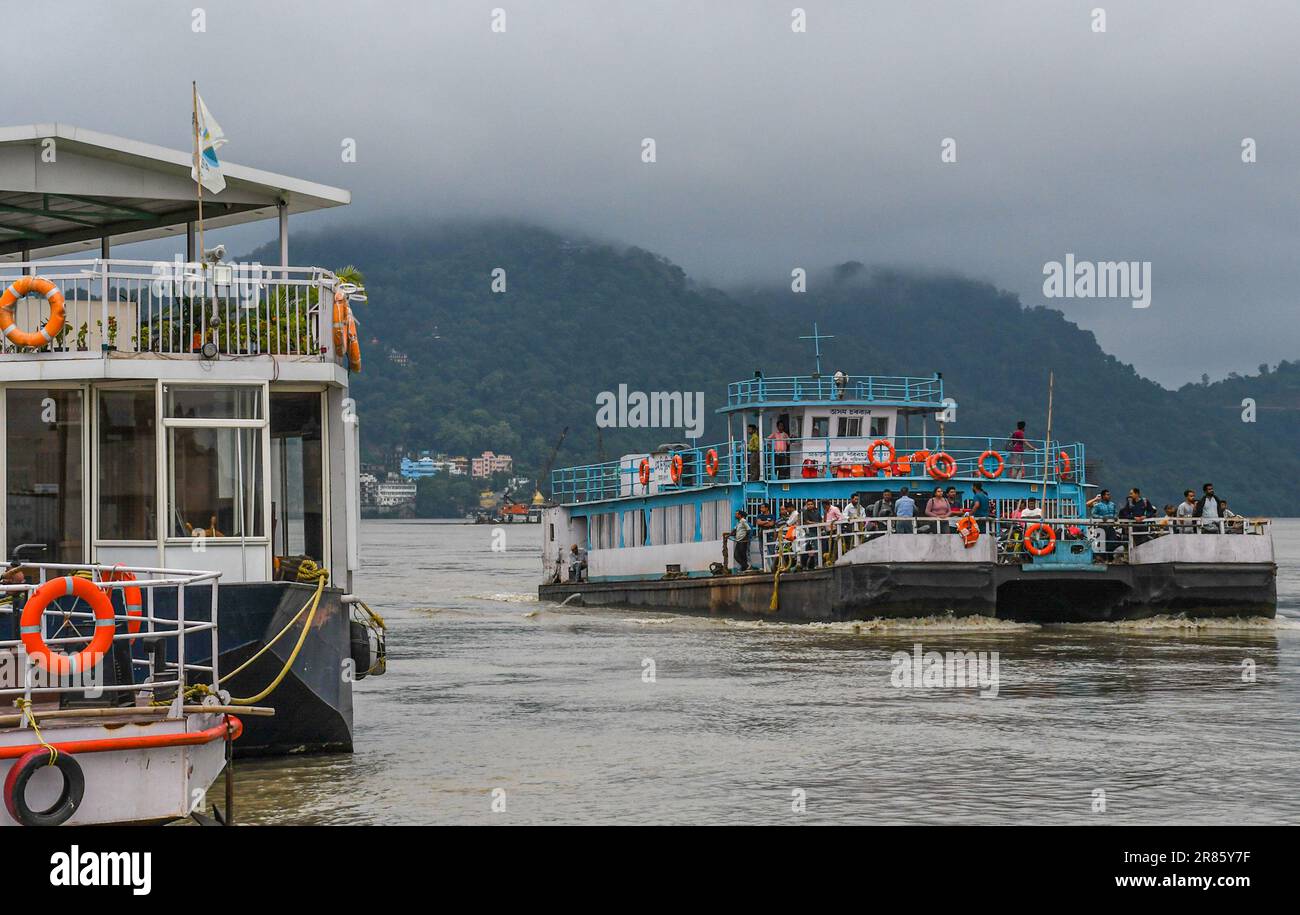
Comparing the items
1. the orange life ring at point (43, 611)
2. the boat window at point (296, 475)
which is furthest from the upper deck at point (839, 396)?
the orange life ring at point (43, 611)

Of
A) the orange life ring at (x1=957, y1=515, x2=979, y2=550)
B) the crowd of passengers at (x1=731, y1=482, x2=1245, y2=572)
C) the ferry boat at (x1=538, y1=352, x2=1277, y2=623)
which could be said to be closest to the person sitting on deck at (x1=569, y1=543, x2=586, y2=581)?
the ferry boat at (x1=538, y1=352, x2=1277, y2=623)

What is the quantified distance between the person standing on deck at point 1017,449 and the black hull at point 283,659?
22.7 meters

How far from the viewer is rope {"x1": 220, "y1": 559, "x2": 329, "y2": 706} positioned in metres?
14.6

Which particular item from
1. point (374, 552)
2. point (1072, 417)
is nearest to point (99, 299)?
point (374, 552)

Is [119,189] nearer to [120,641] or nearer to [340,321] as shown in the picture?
[340,321]

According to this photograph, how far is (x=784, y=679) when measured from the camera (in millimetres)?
24328

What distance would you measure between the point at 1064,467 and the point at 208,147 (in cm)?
2676

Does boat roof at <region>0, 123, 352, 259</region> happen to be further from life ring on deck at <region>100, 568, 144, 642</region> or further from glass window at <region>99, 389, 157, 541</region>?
life ring on deck at <region>100, 568, 144, 642</region>

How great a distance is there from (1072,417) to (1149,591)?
168788 mm

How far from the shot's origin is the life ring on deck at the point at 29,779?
10.9 m

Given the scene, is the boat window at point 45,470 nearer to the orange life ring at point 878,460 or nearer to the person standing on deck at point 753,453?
the orange life ring at point 878,460

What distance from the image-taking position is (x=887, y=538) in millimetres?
31938
